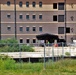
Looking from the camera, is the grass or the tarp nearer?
the grass

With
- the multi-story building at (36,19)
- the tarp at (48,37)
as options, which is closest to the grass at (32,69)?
the tarp at (48,37)

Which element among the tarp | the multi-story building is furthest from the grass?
the multi-story building

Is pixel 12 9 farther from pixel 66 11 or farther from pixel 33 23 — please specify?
pixel 66 11

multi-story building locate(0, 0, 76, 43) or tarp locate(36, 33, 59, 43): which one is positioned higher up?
multi-story building locate(0, 0, 76, 43)

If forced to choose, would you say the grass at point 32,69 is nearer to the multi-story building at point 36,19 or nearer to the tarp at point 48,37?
the tarp at point 48,37

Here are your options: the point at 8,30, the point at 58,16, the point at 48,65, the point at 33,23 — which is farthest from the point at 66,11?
the point at 48,65

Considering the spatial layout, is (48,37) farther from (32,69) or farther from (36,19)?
(32,69)

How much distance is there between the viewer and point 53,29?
67125 mm

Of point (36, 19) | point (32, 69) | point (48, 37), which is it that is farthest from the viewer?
point (36, 19)

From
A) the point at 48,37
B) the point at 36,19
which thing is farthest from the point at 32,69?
the point at 36,19

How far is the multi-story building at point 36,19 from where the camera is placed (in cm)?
6625

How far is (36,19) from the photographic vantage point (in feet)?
219

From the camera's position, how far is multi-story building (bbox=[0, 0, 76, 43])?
6625cm

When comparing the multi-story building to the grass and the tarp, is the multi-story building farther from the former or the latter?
the grass
